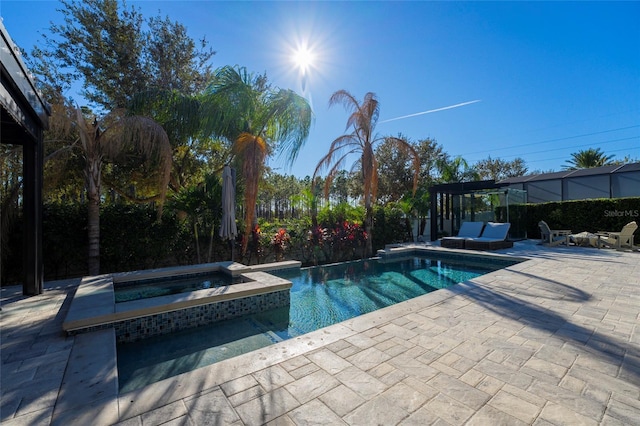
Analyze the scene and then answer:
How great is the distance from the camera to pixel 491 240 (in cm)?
1112

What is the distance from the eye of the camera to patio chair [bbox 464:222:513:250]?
35.9 ft

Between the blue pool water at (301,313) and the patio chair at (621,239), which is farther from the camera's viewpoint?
the patio chair at (621,239)

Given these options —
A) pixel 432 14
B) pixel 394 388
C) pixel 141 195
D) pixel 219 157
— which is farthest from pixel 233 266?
pixel 432 14

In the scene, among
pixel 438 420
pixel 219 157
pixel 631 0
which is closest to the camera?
pixel 438 420

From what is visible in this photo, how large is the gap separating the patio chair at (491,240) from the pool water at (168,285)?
9387 mm

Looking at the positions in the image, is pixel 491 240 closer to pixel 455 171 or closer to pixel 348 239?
pixel 348 239

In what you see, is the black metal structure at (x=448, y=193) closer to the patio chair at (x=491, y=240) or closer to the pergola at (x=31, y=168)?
the patio chair at (x=491, y=240)

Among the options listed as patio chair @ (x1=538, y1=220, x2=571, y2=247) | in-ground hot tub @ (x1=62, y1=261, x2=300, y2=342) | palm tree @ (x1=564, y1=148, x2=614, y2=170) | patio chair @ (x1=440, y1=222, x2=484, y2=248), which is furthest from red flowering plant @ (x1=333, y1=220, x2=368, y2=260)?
palm tree @ (x1=564, y1=148, x2=614, y2=170)

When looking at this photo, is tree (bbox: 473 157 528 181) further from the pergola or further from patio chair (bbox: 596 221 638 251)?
the pergola

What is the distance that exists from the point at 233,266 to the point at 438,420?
579cm

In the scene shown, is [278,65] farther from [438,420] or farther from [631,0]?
[438,420]

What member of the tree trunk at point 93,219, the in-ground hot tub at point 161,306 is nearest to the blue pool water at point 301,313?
the in-ground hot tub at point 161,306

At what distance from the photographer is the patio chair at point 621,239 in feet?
35.7

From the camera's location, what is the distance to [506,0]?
8656 mm
